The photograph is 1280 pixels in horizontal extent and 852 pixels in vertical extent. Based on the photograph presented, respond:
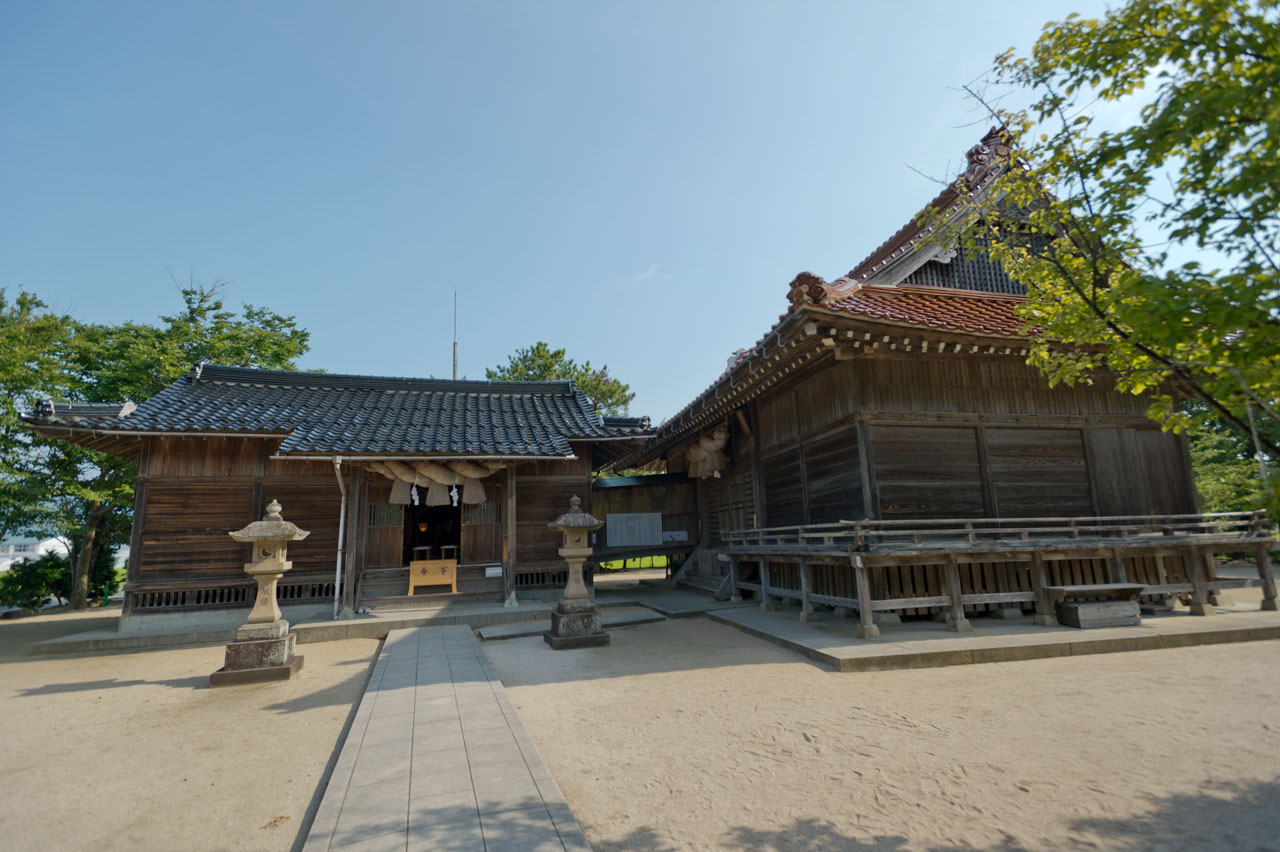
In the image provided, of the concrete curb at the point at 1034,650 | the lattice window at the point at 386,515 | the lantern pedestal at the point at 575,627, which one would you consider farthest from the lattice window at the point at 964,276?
the lattice window at the point at 386,515

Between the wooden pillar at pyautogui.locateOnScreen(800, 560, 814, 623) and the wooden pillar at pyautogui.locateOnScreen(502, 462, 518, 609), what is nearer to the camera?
the wooden pillar at pyautogui.locateOnScreen(800, 560, 814, 623)

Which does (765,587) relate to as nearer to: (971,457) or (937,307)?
(971,457)

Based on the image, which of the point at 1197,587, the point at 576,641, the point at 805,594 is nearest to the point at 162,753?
the point at 576,641

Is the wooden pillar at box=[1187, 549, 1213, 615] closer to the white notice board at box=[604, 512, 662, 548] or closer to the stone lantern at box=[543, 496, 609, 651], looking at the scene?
the stone lantern at box=[543, 496, 609, 651]

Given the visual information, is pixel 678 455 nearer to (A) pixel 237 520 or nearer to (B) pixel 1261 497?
(A) pixel 237 520

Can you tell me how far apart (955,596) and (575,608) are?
593cm

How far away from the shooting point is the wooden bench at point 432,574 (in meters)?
12.6

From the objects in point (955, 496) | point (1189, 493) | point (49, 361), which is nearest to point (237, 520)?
point (49, 361)

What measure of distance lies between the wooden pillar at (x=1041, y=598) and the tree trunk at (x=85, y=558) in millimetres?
25403

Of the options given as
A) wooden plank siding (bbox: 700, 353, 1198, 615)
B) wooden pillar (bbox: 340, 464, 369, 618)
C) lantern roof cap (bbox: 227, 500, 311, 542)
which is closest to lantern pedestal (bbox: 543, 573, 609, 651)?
wooden plank siding (bbox: 700, 353, 1198, 615)

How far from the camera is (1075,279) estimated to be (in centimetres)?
459

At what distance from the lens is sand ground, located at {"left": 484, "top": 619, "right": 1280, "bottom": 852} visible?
3.39 m

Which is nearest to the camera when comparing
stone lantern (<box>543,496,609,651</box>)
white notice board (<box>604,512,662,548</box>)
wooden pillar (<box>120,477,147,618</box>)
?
stone lantern (<box>543,496,609,651</box>)

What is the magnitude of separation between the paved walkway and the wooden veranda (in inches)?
218
